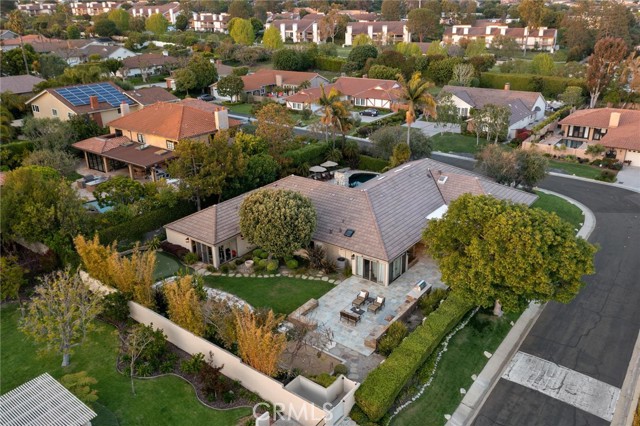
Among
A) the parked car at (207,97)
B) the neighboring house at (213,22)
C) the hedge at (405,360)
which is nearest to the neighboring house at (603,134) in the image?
the hedge at (405,360)

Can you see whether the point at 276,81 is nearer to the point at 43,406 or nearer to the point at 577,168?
the point at 577,168

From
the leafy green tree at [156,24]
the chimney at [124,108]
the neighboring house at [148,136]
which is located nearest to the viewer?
the neighboring house at [148,136]

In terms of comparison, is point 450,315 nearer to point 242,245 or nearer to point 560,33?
point 242,245

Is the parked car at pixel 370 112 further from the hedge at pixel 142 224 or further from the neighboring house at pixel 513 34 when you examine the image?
the neighboring house at pixel 513 34

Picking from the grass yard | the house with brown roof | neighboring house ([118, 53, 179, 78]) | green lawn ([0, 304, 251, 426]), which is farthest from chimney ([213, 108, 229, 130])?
neighboring house ([118, 53, 179, 78])

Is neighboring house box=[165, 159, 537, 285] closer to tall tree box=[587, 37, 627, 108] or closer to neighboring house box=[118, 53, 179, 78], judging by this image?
tall tree box=[587, 37, 627, 108]

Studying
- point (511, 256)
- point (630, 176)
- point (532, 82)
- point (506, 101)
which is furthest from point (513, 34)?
point (511, 256)

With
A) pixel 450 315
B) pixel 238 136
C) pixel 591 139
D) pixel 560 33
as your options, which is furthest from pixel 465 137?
pixel 560 33
